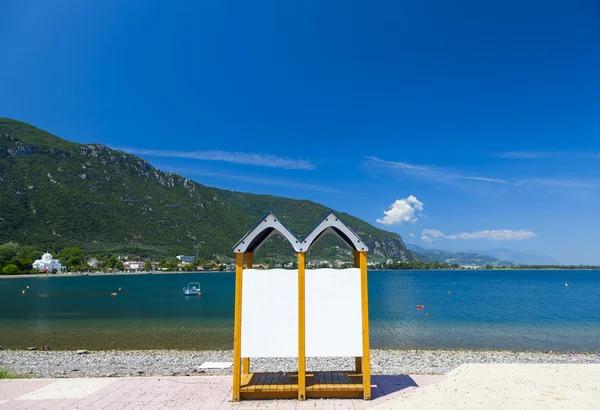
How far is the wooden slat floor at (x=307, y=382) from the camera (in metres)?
9.19

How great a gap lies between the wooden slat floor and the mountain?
14828cm

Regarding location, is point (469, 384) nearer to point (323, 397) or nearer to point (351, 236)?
point (323, 397)

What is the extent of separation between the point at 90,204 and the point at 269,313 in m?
166

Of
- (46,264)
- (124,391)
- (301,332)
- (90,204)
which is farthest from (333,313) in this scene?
(90,204)

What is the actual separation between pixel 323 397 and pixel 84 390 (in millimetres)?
6300

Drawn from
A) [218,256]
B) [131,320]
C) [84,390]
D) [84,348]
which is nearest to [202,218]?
[218,256]

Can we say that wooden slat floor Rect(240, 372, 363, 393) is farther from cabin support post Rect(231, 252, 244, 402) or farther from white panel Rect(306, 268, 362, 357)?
white panel Rect(306, 268, 362, 357)

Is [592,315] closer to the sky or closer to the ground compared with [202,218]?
closer to the ground

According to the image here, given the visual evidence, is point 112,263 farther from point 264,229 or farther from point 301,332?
point 301,332

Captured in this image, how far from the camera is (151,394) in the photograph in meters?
9.70

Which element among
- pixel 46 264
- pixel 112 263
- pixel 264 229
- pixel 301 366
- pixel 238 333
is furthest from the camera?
pixel 112 263

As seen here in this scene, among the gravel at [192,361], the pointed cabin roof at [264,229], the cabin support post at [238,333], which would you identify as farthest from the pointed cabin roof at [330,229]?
the gravel at [192,361]

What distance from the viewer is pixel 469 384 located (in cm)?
958

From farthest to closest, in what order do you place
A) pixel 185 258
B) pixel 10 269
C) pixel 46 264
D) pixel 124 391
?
pixel 185 258 < pixel 46 264 < pixel 10 269 < pixel 124 391
